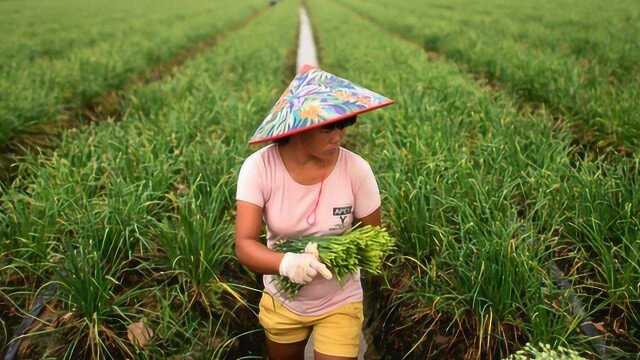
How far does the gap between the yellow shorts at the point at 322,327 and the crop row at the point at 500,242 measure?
0.39 meters

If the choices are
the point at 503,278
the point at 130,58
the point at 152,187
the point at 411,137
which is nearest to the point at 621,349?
the point at 503,278

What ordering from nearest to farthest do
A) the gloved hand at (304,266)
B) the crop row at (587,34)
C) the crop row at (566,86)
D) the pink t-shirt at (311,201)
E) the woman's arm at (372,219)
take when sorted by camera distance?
the gloved hand at (304,266), the pink t-shirt at (311,201), the woman's arm at (372,219), the crop row at (566,86), the crop row at (587,34)

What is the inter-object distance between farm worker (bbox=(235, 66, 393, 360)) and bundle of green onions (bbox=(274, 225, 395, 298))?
0.05m

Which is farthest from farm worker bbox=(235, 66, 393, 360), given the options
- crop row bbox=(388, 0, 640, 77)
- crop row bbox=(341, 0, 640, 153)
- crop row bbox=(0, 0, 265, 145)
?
crop row bbox=(388, 0, 640, 77)

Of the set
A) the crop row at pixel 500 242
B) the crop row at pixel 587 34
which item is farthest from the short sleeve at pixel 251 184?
the crop row at pixel 587 34

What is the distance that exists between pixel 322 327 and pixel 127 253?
1.19 meters

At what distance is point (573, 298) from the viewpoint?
79.3 inches

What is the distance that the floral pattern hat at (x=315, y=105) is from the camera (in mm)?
1395

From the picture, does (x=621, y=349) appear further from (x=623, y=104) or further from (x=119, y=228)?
(x=623, y=104)

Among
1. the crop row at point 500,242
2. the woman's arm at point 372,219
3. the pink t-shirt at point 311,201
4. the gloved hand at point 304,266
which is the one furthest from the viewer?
the crop row at point 500,242

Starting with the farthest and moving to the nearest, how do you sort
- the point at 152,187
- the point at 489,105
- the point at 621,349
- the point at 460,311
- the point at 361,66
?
1. the point at 361,66
2. the point at 489,105
3. the point at 152,187
4. the point at 460,311
5. the point at 621,349

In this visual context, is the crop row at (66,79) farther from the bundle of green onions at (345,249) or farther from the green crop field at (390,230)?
the bundle of green onions at (345,249)

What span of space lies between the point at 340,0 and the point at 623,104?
33372mm

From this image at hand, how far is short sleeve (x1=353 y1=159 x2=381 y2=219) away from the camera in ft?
5.31
